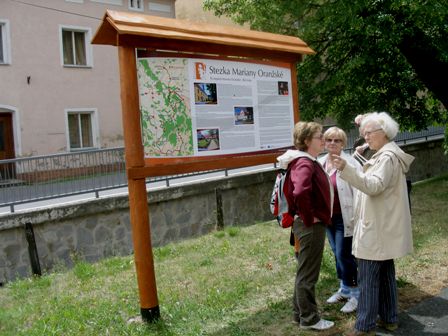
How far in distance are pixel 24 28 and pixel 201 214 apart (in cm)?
1153

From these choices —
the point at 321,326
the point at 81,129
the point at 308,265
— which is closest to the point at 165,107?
the point at 308,265

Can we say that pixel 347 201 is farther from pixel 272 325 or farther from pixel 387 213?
pixel 272 325

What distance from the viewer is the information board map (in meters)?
4.56

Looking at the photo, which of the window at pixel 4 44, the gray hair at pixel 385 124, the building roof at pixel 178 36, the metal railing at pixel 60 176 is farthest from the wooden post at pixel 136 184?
the window at pixel 4 44

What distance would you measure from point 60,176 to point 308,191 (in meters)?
7.37

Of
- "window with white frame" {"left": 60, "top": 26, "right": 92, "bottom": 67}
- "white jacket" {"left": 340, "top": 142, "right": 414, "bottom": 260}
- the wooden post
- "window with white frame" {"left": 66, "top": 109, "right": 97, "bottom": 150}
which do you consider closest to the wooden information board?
the wooden post

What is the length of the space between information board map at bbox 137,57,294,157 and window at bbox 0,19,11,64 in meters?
15.6

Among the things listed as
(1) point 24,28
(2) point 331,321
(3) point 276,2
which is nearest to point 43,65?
(1) point 24,28

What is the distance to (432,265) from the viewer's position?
5.96 m

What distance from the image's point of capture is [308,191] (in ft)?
13.5

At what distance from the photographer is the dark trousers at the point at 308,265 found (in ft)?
14.1

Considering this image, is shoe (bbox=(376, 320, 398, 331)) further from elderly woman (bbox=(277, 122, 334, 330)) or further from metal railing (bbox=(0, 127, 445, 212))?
metal railing (bbox=(0, 127, 445, 212))

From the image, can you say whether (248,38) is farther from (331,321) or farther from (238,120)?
(331,321)

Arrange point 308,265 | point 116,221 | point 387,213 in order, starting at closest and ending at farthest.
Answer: point 387,213 < point 308,265 < point 116,221
